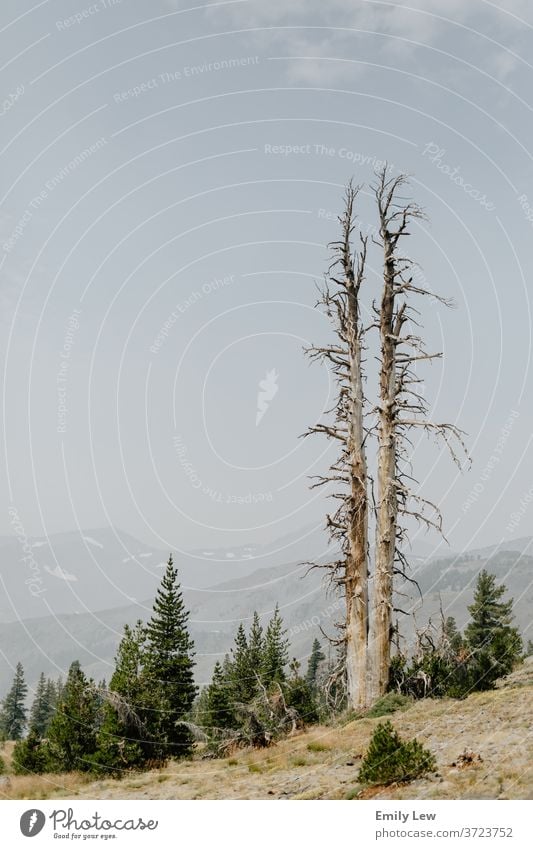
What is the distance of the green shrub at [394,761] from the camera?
32.0 ft

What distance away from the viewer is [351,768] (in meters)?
11.0

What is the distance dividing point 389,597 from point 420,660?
203 cm

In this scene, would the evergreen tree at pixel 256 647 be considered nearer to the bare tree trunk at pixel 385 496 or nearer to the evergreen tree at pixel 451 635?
the evergreen tree at pixel 451 635

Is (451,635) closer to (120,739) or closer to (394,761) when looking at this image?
(120,739)

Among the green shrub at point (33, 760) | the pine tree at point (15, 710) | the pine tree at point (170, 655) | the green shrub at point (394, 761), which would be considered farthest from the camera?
the pine tree at point (15, 710)

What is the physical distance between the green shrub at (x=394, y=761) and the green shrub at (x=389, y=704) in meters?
5.19

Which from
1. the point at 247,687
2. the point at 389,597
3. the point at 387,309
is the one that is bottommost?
the point at 247,687

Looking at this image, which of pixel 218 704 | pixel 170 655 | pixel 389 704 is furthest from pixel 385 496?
pixel 218 704

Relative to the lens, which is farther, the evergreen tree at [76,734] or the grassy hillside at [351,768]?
the evergreen tree at [76,734]

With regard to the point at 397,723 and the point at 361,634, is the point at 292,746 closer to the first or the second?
the point at 397,723

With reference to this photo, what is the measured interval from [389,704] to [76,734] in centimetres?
940

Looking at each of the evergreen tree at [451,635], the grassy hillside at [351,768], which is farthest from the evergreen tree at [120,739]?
the evergreen tree at [451,635]

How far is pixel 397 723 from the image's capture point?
13.4 metres
